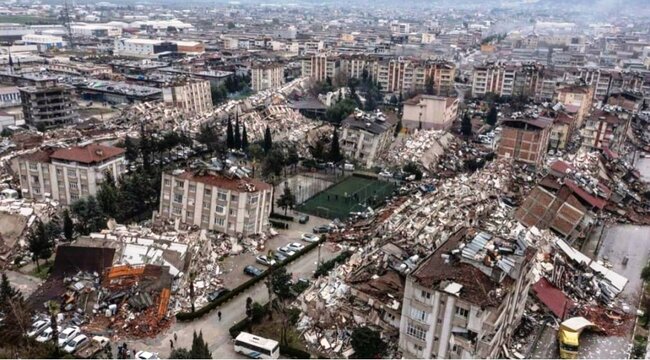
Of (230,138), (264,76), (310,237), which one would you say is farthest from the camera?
(264,76)

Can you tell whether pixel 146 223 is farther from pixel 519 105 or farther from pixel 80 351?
pixel 519 105

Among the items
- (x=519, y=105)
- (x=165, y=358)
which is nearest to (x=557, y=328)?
(x=165, y=358)

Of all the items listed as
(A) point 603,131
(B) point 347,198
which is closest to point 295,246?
(B) point 347,198

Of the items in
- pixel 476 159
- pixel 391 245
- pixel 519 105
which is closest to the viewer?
pixel 391 245

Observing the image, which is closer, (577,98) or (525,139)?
(525,139)

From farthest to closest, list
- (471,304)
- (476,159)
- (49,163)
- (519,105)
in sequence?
(519,105) → (476,159) → (49,163) → (471,304)

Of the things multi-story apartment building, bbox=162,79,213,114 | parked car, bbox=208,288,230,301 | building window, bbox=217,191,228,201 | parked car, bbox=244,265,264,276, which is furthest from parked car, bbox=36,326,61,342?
multi-story apartment building, bbox=162,79,213,114

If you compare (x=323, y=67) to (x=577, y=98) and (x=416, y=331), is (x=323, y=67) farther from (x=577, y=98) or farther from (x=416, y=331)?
(x=416, y=331)
